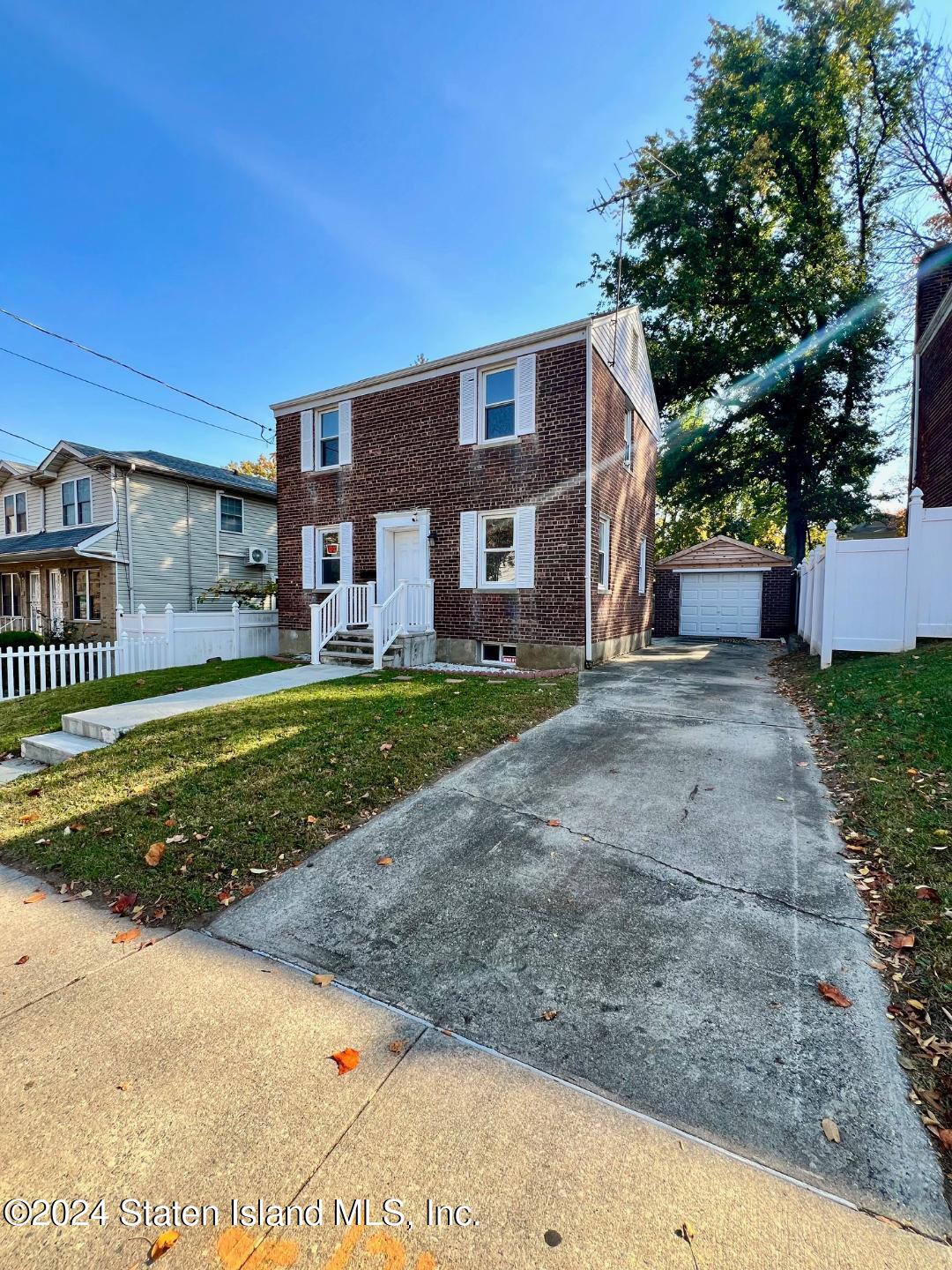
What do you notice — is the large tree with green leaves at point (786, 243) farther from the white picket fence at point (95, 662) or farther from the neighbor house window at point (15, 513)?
the neighbor house window at point (15, 513)

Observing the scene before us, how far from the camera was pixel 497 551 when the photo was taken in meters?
10.9

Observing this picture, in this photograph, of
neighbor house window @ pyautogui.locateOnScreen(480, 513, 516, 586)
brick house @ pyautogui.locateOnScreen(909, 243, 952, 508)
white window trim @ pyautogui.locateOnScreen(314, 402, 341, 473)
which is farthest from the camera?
white window trim @ pyautogui.locateOnScreen(314, 402, 341, 473)

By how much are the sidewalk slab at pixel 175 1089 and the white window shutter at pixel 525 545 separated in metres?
8.68

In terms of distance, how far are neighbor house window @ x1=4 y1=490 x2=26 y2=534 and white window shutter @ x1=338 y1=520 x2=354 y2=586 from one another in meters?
15.1

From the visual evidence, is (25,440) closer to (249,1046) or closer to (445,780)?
(445,780)

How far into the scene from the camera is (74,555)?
16.7 meters

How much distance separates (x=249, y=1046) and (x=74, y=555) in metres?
19.0

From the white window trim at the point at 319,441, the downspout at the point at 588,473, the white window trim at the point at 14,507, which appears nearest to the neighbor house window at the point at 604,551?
the downspout at the point at 588,473

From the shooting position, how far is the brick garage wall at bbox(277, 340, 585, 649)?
33.1ft

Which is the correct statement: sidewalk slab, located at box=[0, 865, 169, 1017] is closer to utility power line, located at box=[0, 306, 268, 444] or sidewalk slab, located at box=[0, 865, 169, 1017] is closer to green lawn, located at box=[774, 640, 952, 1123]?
green lawn, located at box=[774, 640, 952, 1123]

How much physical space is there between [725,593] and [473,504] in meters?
10.8

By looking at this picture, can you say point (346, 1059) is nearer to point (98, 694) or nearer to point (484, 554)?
point (98, 694)

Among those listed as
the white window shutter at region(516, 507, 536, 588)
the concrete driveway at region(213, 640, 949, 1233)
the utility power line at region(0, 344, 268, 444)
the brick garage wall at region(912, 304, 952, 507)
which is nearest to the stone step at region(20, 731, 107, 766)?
the concrete driveway at region(213, 640, 949, 1233)

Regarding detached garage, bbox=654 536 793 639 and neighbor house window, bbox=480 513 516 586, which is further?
detached garage, bbox=654 536 793 639
